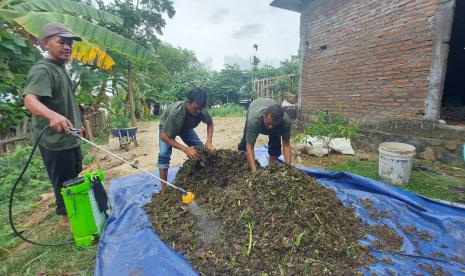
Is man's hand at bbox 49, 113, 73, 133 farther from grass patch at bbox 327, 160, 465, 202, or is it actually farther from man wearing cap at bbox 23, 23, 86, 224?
grass patch at bbox 327, 160, 465, 202

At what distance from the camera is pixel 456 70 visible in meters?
6.60

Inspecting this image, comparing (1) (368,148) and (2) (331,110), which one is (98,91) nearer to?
(2) (331,110)

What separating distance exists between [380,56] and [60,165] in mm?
5314

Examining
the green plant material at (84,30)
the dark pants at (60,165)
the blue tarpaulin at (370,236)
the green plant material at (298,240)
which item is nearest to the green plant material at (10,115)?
the green plant material at (84,30)

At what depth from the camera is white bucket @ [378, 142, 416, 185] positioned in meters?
3.38

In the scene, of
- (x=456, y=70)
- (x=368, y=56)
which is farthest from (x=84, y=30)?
(x=456, y=70)

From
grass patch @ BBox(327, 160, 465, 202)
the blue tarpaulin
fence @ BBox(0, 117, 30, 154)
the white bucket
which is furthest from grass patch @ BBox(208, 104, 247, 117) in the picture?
the blue tarpaulin

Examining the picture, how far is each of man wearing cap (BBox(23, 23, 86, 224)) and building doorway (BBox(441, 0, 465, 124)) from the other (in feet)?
19.8

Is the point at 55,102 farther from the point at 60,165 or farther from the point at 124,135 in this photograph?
the point at 124,135

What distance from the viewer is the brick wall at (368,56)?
421 centimetres

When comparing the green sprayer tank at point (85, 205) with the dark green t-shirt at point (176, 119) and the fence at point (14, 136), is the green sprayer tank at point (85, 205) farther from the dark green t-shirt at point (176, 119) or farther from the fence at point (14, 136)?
the fence at point (14, 136)

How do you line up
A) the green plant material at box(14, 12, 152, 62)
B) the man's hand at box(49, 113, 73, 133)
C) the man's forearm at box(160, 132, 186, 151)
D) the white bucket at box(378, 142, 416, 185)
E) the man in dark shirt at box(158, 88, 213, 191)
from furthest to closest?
1. the green plant material at box(14, 12, 152, 62)
2. the white bucket at box(378, 142, 416, 185)
3. the man's forearm at box(160, 132, 186, 151)
4. the man in dark shirt at box(158, 88, 213, 191)
5. the man's hand at box(49, 113, 73, 133)

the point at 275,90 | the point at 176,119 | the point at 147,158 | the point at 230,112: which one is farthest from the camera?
the point at 230,112

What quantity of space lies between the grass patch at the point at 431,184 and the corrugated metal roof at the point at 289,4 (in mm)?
4613
